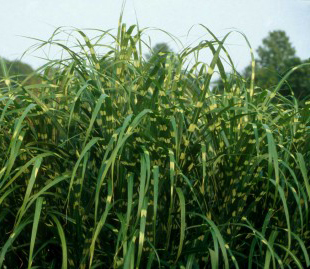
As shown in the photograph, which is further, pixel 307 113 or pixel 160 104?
pixel 307 113

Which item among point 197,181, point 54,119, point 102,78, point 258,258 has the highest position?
point 102,78

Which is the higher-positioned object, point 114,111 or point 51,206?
point 114,111

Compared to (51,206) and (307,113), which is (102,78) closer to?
(51,206)

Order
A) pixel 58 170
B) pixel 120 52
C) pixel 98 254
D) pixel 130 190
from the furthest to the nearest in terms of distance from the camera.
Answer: pixel 120 52, pixel 58 170, pixel 98 254, pixel 130 190

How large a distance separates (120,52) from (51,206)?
72cm

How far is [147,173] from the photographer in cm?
214

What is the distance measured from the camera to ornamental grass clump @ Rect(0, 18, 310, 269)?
2145 millimetres

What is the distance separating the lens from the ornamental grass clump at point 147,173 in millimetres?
2145

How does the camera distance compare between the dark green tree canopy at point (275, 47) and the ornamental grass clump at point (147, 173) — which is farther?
the dark green tree canopy at point (275, 47)

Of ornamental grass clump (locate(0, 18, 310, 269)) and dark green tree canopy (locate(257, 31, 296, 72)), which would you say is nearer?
ornamental grass clump (locate(0, 18, 310, 269))

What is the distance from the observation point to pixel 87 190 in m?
2.20

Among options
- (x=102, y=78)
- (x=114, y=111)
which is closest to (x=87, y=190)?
(x=114, y=111)

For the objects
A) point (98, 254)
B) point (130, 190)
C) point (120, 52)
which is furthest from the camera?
point (120, 52)

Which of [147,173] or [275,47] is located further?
[275,47]
